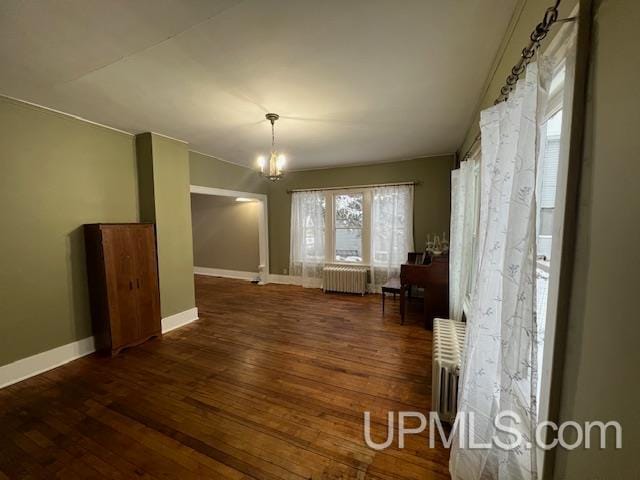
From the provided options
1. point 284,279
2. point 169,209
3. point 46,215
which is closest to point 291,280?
point 284,279

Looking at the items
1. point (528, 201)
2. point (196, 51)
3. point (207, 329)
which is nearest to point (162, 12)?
point (196, 51)

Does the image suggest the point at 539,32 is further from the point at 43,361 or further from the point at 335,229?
the point at 335,229

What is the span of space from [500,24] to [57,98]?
348cm

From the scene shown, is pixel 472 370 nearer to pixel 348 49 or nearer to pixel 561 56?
pixel 561 56

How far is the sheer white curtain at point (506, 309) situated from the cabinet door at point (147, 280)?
3.28 meters

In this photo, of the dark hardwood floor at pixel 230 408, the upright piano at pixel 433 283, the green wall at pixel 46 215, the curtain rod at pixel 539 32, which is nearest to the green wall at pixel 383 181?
the upright piano at pixel 433 283

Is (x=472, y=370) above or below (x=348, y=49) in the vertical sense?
below

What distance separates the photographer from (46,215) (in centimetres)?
246

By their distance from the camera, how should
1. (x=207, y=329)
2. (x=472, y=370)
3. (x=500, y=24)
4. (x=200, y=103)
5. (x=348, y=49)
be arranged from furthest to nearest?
(x=207, y=329)
(x=200, y=103)
(x=348, y=49)
(x=500, y=24)
(x=472, y=370)

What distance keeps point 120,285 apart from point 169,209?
110 cm

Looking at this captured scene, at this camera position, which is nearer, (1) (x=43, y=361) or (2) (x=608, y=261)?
(2) (x=608, y=261)

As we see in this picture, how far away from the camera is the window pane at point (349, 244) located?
5099 millimetres

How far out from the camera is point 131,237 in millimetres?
2867

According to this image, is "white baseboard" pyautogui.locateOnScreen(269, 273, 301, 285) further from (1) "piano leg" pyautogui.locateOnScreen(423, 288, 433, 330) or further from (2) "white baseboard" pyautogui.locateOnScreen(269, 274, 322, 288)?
(1) "piano leg" pyautogui.locateOnScreen(423, 288, 433, 330)
